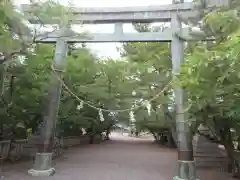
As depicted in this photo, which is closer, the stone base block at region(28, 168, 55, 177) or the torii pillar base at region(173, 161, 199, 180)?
the torii pillar base at region(173, 161, 199, 180)

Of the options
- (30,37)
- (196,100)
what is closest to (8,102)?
(30,37)

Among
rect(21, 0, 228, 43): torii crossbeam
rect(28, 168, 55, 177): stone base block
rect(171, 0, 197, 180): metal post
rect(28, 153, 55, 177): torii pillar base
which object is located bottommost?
rect(28, 168, 55, 177): stone base block

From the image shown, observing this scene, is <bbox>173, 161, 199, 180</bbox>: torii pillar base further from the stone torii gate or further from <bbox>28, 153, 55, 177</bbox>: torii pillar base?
<bbox>28, 153, 55, 177</bbox>: torii pillar base

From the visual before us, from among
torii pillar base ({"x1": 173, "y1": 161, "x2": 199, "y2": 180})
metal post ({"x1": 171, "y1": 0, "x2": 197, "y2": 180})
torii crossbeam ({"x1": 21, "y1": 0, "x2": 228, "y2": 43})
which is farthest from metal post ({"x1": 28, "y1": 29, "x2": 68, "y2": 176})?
torii pillar base ({"x1": 173, "y1": 161, "x2": 199, "y2": 180})

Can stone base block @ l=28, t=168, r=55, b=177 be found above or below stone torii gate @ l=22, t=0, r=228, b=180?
below

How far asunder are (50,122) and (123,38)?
10.5ft

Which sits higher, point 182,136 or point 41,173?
point 182,136

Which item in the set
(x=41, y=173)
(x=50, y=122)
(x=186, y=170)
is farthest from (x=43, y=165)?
(x=186, y=170)

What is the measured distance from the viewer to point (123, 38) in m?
7.67

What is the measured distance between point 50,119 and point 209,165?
5.73 metres

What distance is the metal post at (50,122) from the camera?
7324mm

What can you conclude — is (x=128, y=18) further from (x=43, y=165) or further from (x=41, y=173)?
(x=41, y=173)

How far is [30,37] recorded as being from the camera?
6.72 meters

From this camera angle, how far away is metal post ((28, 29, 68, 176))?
288 inches
